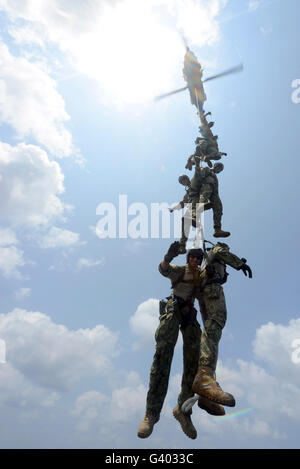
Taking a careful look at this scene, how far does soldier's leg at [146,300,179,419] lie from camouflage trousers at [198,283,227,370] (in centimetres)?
88

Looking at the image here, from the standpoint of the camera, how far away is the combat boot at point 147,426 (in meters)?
6.21

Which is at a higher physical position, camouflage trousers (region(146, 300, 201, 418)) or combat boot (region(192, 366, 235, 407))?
camouflage trousers (region(146, 300, 201, 418))

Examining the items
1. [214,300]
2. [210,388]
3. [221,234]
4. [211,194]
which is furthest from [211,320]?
[211,194]

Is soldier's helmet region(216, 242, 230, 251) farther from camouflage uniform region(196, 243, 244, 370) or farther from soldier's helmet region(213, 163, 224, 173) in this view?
soldier's helmet region(213, 163, 224, 173)

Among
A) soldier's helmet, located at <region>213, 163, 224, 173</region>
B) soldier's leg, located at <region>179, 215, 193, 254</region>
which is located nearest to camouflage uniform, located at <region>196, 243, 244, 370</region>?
soldier's leg, located at <region>179, 215, 193, 254</region>

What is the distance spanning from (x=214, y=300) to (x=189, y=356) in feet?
5.31

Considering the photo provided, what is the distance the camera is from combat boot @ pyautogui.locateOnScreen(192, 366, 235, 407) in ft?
17.1

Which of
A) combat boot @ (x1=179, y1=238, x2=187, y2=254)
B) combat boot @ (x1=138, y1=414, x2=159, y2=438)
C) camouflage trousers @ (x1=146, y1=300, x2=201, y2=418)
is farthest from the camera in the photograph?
combat boot @ (x1=179, y1=238, x2=187, y2=254)

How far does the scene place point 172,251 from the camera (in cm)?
723

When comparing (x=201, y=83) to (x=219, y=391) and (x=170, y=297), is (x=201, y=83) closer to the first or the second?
(x=170, y=297)

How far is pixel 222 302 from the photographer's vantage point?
23.9 ft

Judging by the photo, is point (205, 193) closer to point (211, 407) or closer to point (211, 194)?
point (211, 194)

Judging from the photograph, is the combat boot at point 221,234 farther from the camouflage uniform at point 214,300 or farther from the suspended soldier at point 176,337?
the suspended soldier at point 176,337
